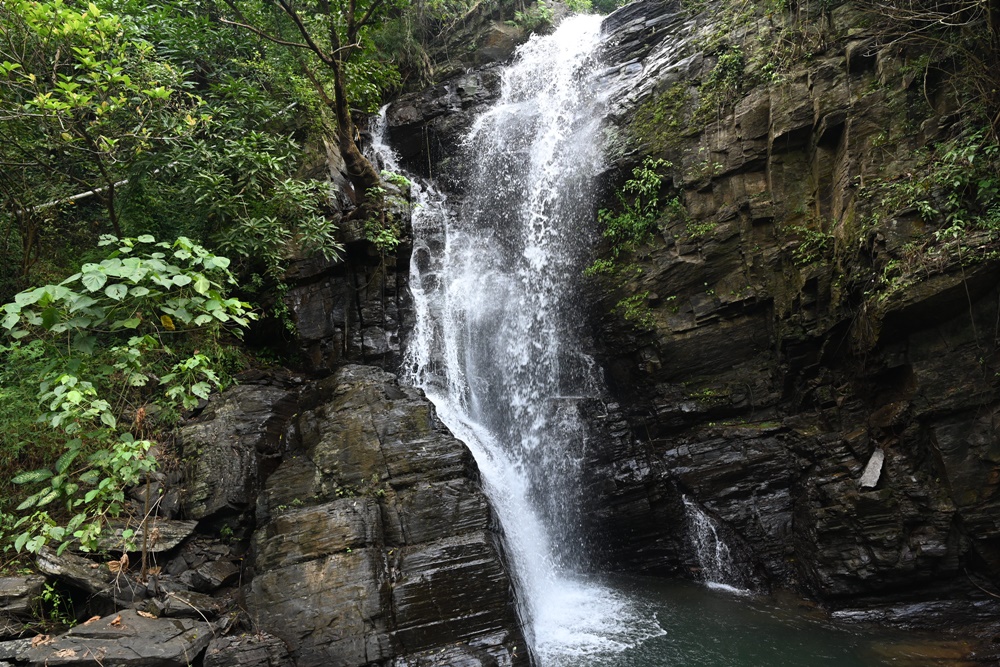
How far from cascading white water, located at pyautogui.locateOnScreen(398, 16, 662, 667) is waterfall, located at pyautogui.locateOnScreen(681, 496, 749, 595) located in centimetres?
167

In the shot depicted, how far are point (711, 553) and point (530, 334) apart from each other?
503cm

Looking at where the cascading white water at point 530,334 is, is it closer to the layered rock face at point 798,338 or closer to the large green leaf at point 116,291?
the layered rock face at point 798,338

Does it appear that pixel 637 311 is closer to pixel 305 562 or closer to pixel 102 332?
pixel 305 562

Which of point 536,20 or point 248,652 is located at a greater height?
point 536,20

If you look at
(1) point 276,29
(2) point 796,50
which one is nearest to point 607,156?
(2) point 796,50

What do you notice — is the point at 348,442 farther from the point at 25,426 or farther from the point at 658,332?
the point at 658,332

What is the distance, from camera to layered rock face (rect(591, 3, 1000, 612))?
22.7 feet

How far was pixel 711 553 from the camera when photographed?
8867 millimetres

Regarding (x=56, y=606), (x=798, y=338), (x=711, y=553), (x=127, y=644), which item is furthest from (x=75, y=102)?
(x=711, y=553)

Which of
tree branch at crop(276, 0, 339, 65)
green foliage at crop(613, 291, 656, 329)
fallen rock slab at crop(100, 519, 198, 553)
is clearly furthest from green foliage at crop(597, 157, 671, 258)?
fallen rock slab at crop(100, 519, 198, 553)

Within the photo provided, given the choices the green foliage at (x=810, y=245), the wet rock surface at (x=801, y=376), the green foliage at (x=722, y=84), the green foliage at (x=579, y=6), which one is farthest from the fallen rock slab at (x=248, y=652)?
the green foliage at (x=579, y=6)

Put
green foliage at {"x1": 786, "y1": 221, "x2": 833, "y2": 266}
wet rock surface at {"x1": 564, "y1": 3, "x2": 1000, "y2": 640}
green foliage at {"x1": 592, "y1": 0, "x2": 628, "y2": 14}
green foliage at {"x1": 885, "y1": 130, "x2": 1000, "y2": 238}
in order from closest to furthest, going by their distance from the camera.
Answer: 1. green foliage at {"x1": 885, "y1": 130, "x2": 1000, "y2": 238}
2. wet rock surface at {"x1": 564, "y1": 3, "x2": 1000, "y2": 640}
3. green foliage at {"x1": 786, "y1": 221, "x2": 833, "y2": 266}
4. green foliage at {"x1": 592, "y1": 0, "x2": 628, "y2": 14}

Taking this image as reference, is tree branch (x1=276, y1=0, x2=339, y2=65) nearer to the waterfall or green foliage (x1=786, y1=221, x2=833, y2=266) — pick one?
green foliage (x1=786, y1=221, x2=833, y2=266)

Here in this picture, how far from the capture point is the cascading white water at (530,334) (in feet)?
26.5
